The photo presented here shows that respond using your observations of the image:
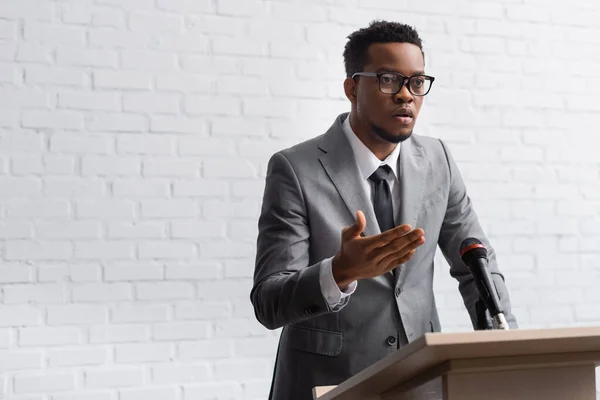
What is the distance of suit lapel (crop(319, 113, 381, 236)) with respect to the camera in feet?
5.96

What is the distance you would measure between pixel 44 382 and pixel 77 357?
0.12 metres

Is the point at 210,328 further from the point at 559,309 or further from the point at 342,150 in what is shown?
the point at 559,309

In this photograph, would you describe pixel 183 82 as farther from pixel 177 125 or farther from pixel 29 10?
pixel 29 10

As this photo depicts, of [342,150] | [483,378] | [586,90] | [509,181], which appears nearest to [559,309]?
[509,181]

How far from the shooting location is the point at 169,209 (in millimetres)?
2746

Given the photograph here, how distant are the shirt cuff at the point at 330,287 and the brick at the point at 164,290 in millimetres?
1268

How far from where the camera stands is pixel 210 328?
2.76 m

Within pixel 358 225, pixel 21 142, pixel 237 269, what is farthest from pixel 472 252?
pixel 21 142

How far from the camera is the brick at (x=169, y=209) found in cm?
273

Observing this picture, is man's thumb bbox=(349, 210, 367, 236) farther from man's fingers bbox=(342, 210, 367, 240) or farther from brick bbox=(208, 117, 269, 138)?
brick bbox=(208, 117, 269, 138)

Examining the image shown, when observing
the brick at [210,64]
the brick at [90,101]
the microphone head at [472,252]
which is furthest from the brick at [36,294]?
the microphone head at [472,252]

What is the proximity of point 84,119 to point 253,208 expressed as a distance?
638mm

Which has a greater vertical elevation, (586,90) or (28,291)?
(586,90)

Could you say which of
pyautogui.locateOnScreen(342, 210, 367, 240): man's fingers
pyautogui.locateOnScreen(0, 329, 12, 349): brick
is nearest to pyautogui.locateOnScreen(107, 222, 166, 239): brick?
pyautogui.locateOnScreen(0, 329, 12, 349): brick
